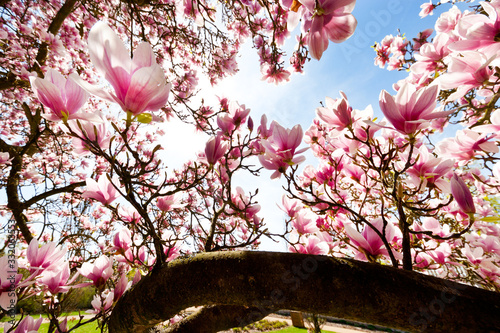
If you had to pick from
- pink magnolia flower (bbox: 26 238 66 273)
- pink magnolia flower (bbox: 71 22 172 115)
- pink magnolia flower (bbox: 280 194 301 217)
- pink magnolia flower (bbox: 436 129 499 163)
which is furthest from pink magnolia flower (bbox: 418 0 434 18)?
pink magnolia flower (bbox: 26 238 66 273)

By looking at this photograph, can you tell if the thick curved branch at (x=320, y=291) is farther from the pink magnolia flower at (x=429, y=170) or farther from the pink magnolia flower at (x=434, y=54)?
the pink magnolia flower at (x=434, y=54)

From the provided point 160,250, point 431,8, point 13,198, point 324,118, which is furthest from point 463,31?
point 13,198

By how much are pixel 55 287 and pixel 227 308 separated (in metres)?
0.80

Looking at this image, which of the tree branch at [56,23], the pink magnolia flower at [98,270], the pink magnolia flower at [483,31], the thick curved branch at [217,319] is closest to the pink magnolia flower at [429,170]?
the pink magnolia flower at [483,31]

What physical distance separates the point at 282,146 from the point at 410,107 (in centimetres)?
47

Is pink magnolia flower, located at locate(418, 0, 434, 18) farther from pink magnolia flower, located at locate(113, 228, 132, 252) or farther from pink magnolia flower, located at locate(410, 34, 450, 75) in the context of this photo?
pink magnolia flower, located at locate(113, 228, 132, 252)

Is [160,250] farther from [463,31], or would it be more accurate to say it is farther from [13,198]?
[13,198]

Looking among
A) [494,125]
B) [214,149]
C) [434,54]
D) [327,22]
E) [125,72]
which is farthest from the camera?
[434,54]

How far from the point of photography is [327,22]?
0.68 metres

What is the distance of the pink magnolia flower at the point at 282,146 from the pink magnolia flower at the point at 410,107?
34 centimetres

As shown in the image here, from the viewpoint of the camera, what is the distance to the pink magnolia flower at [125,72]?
0.47 meters

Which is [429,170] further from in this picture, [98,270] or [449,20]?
[98,270]

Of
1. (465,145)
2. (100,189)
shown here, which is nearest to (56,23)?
(100,189)

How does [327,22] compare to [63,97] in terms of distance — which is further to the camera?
[327,22]
